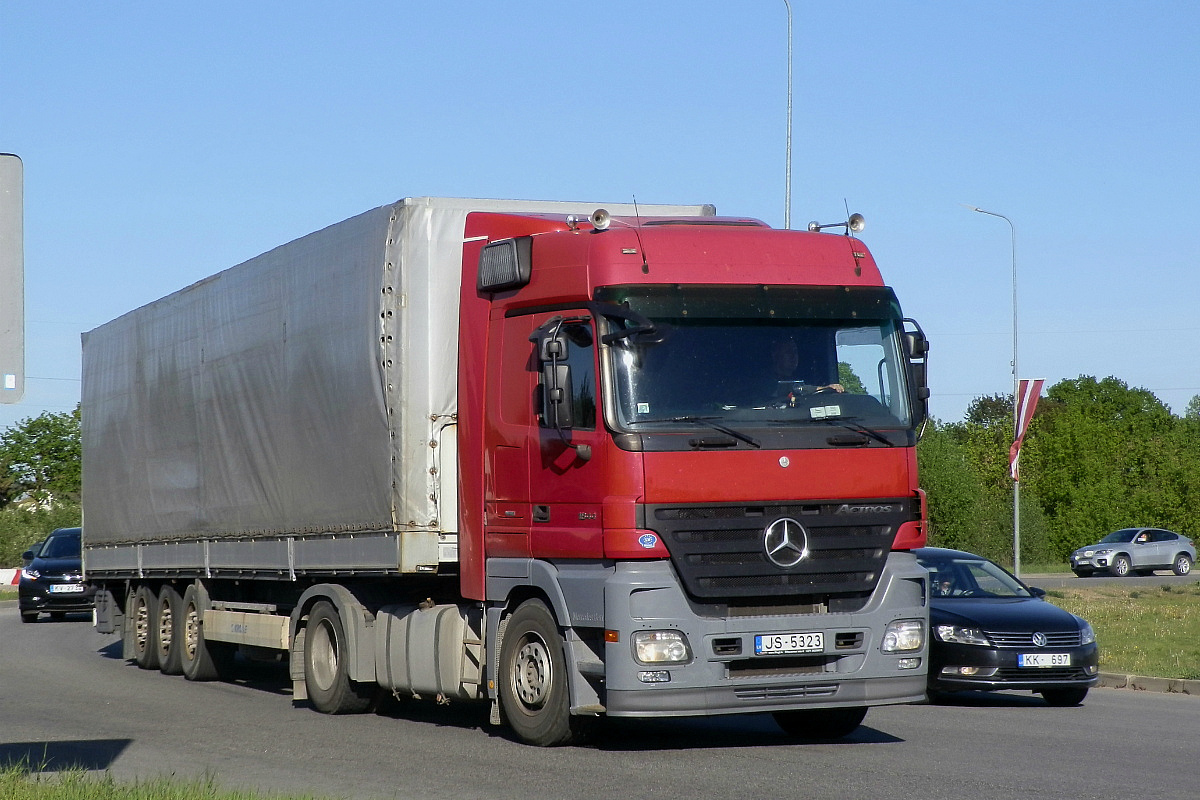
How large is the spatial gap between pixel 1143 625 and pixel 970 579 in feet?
31.6

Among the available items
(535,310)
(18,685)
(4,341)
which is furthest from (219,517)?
(4,341)

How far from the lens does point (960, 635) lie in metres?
14.1

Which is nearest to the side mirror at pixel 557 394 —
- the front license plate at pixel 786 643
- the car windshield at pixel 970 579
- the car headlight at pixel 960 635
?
the front license plate at pixel 786 643

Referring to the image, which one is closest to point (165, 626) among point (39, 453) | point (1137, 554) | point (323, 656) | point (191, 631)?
point (191, 631)

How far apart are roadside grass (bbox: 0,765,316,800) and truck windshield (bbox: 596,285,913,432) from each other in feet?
10.7

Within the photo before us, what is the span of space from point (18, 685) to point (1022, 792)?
11.8 metres

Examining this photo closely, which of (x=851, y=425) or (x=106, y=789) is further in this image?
(x=851, y=425)

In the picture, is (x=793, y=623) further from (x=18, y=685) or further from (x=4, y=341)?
(x=18, y=685)

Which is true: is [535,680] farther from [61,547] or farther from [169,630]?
[61,547]

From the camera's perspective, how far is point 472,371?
37.2 feet

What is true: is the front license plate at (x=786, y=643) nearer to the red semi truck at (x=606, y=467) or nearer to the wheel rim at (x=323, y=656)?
the red semi truck at (x=606, y=467)

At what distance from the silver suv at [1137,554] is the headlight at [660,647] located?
145ft

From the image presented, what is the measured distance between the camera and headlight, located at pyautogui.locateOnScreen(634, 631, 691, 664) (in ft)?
31.6

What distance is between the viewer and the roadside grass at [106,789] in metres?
7.82
